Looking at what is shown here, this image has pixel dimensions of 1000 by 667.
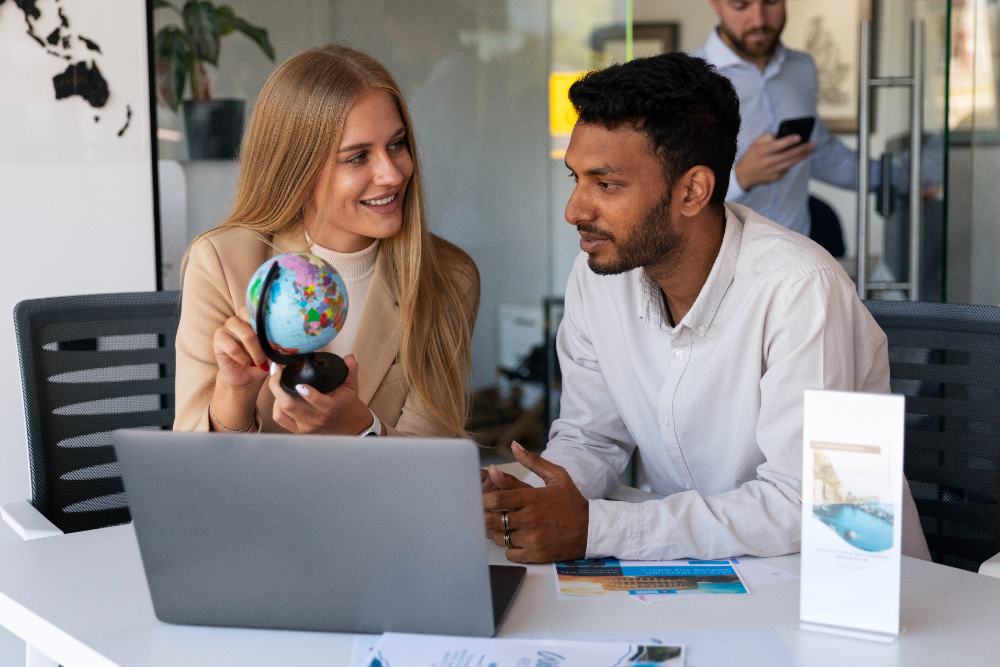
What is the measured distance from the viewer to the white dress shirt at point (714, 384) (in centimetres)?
135

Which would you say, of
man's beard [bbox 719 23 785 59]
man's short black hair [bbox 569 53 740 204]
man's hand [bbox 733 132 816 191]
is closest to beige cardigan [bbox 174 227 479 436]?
man's short black hair [bbox 569 53 740 204]

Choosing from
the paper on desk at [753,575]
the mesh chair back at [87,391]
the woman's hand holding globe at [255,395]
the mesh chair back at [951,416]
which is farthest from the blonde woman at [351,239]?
the mesh chair back at [951,416]

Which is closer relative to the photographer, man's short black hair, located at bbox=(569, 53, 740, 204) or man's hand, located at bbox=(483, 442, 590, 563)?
man's hand, located at bbox=(483, 442, 590, 563)

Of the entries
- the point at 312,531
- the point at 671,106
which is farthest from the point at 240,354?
the point at 671,106

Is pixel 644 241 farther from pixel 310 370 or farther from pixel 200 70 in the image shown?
pixel 200 70

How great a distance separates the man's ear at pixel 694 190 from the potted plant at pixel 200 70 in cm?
199

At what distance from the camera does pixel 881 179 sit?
11.1ft

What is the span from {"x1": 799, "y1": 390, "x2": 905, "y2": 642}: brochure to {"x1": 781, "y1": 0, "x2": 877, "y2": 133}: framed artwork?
9.37ft

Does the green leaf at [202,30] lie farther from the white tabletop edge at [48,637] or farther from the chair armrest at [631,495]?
the white tabletop edge at [48,637]

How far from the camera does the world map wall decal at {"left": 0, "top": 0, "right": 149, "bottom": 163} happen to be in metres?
2.82

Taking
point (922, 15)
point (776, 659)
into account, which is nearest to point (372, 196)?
point (776, 659)

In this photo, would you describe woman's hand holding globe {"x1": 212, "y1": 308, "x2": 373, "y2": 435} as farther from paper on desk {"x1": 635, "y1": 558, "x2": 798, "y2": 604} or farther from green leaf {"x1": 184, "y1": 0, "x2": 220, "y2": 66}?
green leaf {"x1": 184, "y1": 0, "x2": 220, "y2": 66}

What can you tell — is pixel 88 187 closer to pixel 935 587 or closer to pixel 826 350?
pixel 826 350

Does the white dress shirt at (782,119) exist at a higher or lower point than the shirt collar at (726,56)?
lower
